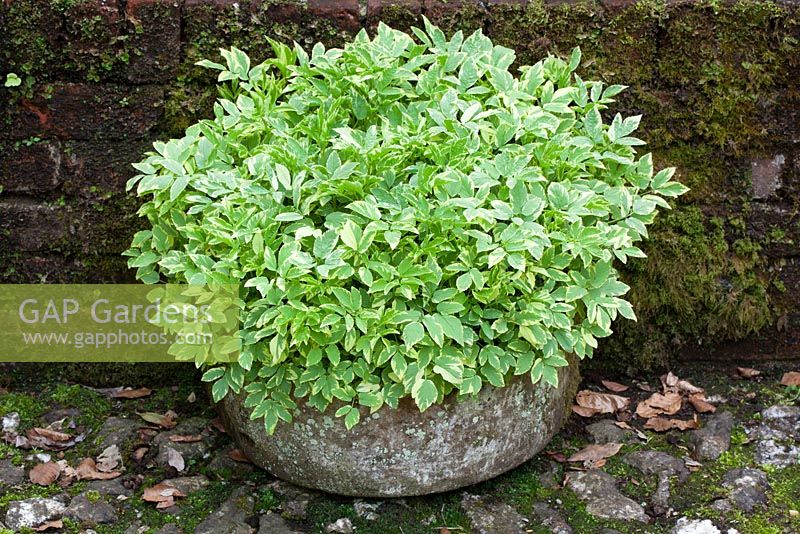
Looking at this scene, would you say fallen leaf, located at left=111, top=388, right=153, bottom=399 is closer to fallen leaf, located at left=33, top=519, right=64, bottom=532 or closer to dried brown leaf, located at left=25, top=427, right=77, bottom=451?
dried brown leaf, located at left=25, top=427, right=77, bottom=451

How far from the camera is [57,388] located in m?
3.48

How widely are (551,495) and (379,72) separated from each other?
1.42m

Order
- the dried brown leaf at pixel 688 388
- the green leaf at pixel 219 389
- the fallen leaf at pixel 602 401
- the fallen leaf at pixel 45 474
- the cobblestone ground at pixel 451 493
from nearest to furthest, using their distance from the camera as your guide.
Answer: the green leaf at pixel 219 389, the cobblestone ground at pixel 451 493, the fallen leaf at pixel 45 474, the fallen leaf at pixel 602 401, the dried brown leaf at pixel 688 388

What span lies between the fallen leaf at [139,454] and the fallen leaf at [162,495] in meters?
0.18

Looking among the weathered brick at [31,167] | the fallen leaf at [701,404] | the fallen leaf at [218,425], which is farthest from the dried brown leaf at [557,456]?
the weathered brick at [31,167]

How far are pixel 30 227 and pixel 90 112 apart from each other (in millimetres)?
486

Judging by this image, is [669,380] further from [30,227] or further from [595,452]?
[30,227]

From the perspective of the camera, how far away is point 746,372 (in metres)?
3.60

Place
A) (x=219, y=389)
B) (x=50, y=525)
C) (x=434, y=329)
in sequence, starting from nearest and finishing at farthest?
1. (x=434, y=329)
2. (x=219, y=389)
3. (x=50, y=525)

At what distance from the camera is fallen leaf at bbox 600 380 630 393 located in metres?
3.54

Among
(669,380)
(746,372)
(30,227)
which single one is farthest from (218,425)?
(746,372)

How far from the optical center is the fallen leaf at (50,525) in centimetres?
274

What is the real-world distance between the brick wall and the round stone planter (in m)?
0.91

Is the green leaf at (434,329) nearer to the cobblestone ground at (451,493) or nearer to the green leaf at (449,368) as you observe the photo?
the green leaf at (449,368)
